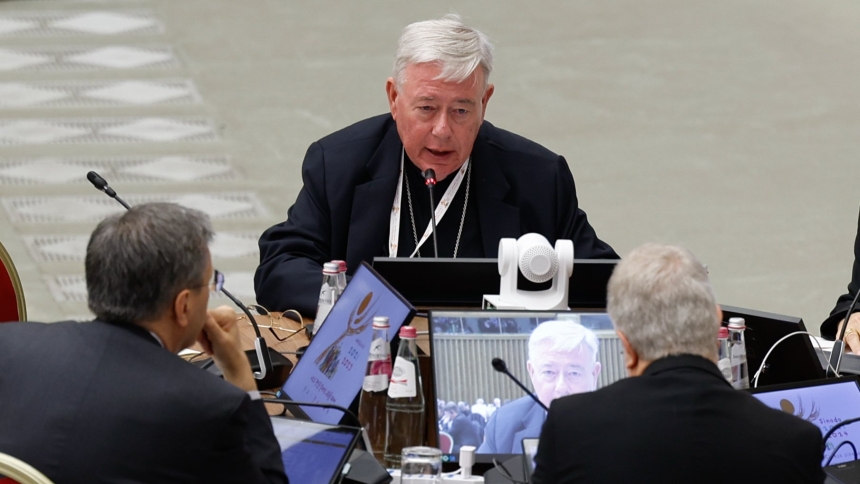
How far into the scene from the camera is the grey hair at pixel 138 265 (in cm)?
162

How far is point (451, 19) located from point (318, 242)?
65cm

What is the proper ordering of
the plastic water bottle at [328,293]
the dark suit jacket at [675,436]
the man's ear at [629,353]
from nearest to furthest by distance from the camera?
the dark suit jacket at [675,436] → the man's ear at [629,353] → the plastic water bottle at [328,293]

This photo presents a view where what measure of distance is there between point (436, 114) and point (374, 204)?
290mm

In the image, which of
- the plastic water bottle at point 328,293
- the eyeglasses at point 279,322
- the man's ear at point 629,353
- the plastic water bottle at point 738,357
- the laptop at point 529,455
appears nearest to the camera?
the man's ear at point 629,353

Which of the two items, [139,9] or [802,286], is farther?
A: [139,9]

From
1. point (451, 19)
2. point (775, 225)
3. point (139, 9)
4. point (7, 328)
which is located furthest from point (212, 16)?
point (7, 328)

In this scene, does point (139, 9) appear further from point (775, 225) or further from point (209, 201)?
point (775, 225)

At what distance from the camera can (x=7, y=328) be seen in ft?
5.48

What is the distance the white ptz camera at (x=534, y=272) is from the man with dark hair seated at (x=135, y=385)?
27.2 inches

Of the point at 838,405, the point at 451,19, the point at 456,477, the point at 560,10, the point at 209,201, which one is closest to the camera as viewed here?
the point at 456,477

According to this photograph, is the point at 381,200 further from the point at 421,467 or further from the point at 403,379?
the point at 421,467

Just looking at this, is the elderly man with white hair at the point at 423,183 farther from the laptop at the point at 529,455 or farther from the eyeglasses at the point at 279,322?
the laptop at the point at 529,455

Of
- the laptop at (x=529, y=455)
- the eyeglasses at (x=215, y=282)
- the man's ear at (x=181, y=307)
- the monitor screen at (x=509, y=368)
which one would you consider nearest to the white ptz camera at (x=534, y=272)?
the monitor screen at (x=509, y=368)

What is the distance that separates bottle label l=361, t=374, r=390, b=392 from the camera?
191 centimetres
